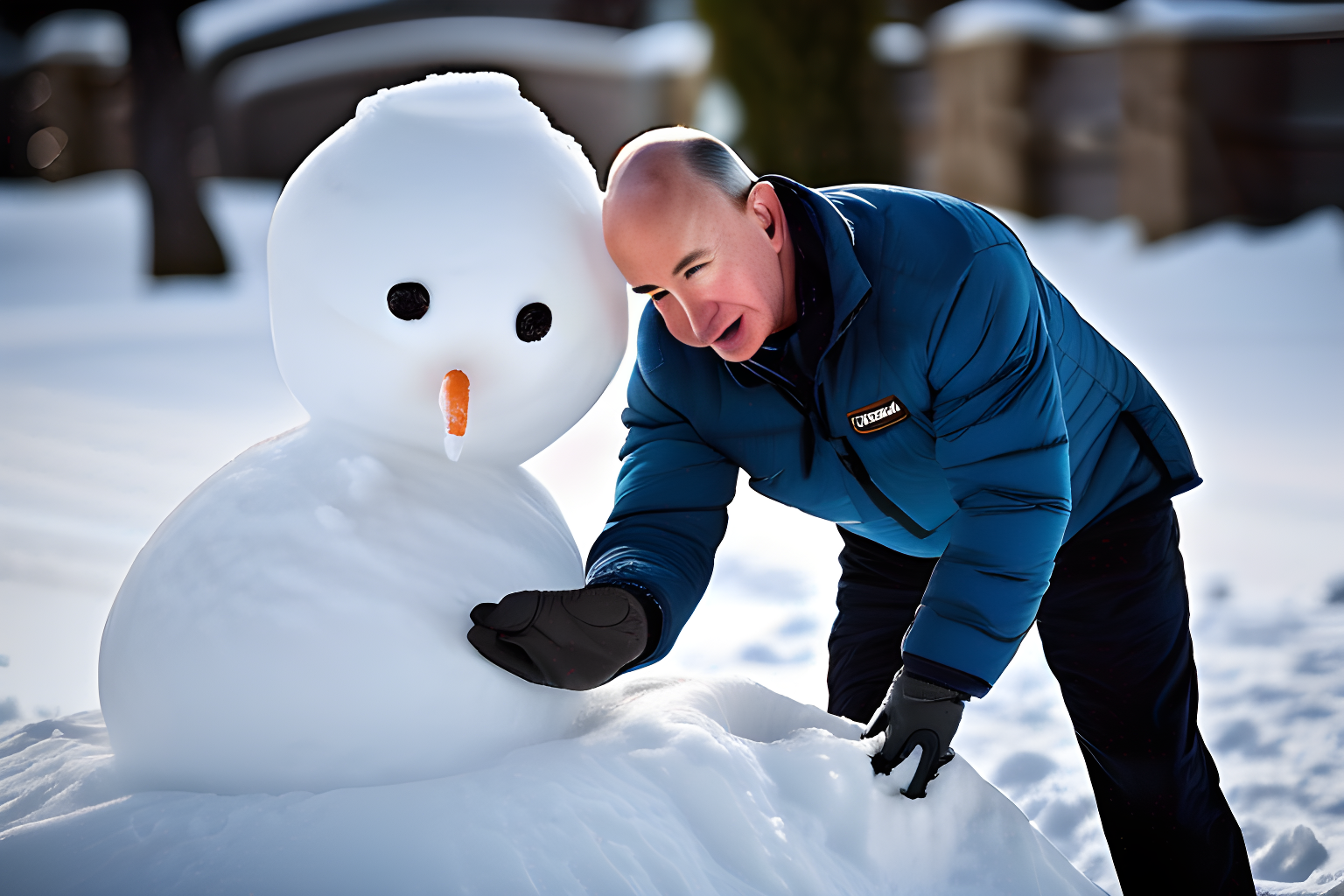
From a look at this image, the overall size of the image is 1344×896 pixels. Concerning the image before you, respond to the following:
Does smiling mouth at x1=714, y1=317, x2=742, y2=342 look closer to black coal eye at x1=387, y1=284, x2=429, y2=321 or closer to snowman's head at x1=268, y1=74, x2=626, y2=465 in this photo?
snowman's head at x1=268, y1=74, x2=626, y2=465

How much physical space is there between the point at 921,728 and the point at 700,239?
72 cm

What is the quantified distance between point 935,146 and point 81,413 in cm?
826

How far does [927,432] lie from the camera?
5.55 ft

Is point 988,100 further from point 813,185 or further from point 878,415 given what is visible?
point 878,415

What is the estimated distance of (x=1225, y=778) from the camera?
2488 millimetres

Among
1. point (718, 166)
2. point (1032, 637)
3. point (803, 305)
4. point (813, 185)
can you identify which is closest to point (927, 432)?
point (803, 305)

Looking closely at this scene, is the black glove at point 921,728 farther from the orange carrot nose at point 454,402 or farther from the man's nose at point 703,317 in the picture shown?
the orange carrot nose at point 454,402

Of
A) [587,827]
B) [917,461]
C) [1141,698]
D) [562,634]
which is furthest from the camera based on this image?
[1141,698]

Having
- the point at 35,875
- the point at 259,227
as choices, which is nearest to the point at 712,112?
the point at 259,227

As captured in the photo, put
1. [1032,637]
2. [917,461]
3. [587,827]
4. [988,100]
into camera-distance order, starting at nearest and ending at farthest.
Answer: [587,827]
[917,461]
[1032,637]
[988,100]

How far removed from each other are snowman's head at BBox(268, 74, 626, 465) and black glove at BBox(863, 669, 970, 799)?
65 centimetres

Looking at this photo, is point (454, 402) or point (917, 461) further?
point (917, 461)

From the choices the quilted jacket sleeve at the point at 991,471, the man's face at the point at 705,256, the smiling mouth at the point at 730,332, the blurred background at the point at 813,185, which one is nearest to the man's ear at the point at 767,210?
the man's face at the point at 705,256

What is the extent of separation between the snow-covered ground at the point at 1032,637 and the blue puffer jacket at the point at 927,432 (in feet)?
1.34
